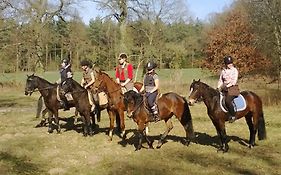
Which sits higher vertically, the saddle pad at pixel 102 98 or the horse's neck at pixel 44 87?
the horse's neck at pixel 44 87

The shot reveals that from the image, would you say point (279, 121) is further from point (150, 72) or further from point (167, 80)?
point (167, 80)

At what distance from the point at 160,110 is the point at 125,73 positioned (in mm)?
1930

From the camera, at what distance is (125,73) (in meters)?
11.6

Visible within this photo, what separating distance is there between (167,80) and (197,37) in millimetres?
40904

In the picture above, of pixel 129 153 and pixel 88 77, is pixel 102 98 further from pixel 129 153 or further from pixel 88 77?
pixel 129 153

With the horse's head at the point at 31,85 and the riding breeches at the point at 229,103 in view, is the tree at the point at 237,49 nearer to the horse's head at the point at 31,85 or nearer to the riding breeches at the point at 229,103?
the riding breeches at the point at 229,103

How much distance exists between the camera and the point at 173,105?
10617 millimetres

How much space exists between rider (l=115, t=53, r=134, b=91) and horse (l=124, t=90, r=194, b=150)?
4.24 feet

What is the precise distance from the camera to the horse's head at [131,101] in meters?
10.0

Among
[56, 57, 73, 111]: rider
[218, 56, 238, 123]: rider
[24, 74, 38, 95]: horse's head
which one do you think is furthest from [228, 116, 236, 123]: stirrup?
[24, 74, 38, 95]: horse's head

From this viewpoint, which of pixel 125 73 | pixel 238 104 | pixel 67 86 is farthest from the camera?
pixel 67 86

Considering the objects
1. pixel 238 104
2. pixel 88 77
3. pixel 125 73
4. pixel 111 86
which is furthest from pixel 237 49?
pixel 111 86

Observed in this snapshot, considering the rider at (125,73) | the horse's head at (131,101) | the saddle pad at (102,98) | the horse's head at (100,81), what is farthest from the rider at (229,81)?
the saddle pad at (102,98)

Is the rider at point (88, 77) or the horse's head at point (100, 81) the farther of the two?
the rider at point (88, 77)
